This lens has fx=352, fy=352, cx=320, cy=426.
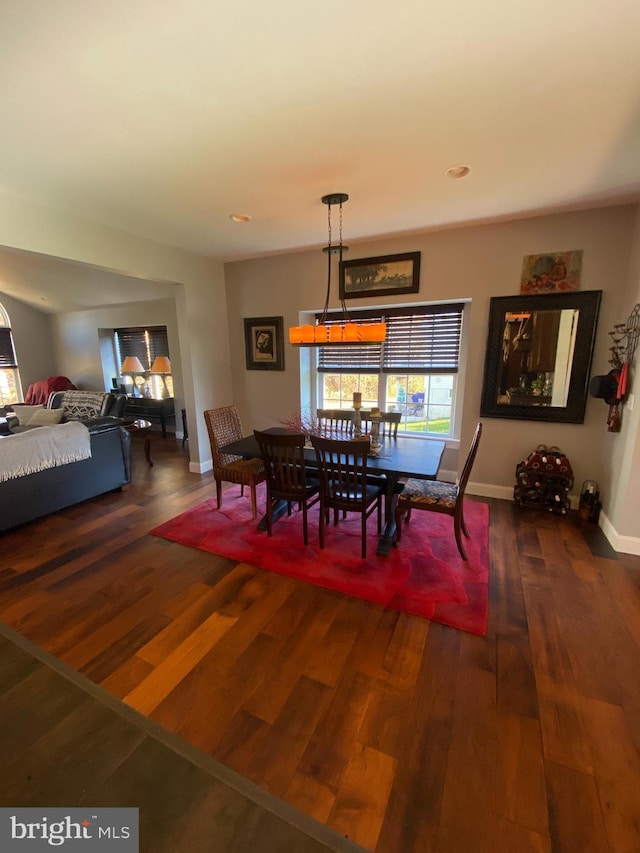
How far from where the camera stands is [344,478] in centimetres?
260

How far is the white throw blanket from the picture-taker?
2.82 meters

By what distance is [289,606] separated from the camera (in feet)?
7.03

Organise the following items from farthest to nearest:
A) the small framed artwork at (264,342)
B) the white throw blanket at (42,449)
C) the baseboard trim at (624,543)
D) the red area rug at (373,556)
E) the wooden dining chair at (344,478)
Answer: the small framed artwork at (264,342) < the white throw blanket at (42,449) < the baseboard trim at (624,543) < the wooden dining chair at (344,478) < the red area rug at (373,556)

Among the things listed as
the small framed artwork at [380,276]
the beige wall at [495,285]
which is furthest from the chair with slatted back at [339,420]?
the small framed artwork at [380,276]

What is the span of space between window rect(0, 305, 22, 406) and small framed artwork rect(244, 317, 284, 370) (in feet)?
17.9

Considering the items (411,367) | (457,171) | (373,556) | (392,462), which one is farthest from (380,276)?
(373,556)

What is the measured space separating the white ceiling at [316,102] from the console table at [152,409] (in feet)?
12.3

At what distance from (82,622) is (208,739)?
3.61 feet

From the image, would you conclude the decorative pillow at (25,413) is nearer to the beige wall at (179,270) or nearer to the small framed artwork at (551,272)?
the beige wall at (179,270)

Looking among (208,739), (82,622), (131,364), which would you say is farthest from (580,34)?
(131,364)

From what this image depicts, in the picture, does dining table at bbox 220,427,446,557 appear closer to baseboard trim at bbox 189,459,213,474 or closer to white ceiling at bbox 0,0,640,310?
baseboard trim at bbox 189,459,213,474

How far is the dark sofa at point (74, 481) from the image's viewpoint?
2.91 meters

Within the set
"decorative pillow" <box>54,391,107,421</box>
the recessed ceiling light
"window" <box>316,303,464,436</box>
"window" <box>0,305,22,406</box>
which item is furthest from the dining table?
"window" <box>0,305,22,406</box>

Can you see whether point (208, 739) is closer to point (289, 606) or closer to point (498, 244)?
point (289, 606)
